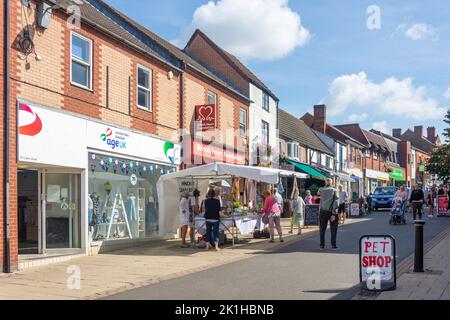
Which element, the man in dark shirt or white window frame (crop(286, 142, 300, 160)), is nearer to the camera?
the man in dark shirt

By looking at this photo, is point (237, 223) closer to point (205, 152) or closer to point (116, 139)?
point (116, 139)

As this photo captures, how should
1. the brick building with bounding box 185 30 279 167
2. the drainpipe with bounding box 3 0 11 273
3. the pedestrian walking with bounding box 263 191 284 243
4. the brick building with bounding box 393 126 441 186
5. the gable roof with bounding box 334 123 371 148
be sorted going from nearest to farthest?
the drainpipe with bounding box 3 0 11 273
the pedestrian walking with bounding box 263 191 284 243
the brick building with bounding box 185 30 279 167
the gable roof with bounding box 334 123 371 148
the brick building with bounding box 393 126 441 186

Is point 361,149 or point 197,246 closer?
point 197,246

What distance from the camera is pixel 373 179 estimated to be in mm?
56312

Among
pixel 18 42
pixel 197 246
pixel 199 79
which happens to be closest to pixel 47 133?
pixel 18 42

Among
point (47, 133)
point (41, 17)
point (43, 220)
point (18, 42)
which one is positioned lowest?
point (43, 220)

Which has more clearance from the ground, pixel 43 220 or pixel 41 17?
pixel 41 17

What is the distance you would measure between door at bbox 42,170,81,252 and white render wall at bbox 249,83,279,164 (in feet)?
42.4

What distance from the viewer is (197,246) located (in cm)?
1513

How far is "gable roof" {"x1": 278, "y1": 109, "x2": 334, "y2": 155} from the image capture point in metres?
34.2

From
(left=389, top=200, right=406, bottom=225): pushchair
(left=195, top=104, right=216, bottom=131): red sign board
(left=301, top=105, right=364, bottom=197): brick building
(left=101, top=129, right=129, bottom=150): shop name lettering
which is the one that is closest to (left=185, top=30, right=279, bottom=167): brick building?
(left=195, top=104, right=216, bottom=131): red sign board

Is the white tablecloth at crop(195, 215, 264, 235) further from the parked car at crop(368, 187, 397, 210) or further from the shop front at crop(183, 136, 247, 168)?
the parked car at crop(368, 187, 397, 210)
